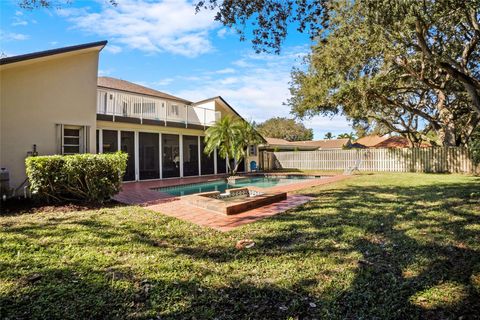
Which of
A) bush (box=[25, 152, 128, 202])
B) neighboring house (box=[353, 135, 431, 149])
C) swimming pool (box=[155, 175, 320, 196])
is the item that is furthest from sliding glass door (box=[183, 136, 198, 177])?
neighboring house (box=[353, 135, 431, 149])

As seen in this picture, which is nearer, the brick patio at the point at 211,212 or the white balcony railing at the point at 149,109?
the brick patio at the point at 211,212

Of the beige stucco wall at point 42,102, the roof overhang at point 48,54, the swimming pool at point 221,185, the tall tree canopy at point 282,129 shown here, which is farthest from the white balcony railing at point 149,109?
the tall tree canopy at point 282,129

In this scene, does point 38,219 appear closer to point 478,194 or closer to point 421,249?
point 421,249

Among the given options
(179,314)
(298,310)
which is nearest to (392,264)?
(298,310)

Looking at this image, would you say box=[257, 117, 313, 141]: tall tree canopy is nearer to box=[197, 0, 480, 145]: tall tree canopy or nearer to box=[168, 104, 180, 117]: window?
box=[197, 0, 480, 145]: tall tree canopy

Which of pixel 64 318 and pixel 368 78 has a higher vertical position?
pixel 368 78

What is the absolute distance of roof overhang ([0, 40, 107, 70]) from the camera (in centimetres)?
848

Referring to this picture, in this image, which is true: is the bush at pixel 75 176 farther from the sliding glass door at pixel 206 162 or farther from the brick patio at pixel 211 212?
the sliding glass door at pixel 206 162

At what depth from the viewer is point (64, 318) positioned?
102 inches

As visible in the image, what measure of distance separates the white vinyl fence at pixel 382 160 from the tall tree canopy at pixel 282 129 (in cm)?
3233

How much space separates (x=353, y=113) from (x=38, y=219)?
16984 mm

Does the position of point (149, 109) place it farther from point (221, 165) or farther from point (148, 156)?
point (221, 165)

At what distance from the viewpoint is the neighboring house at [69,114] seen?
8977 millimetres

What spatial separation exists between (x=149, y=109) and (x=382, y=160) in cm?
1740
